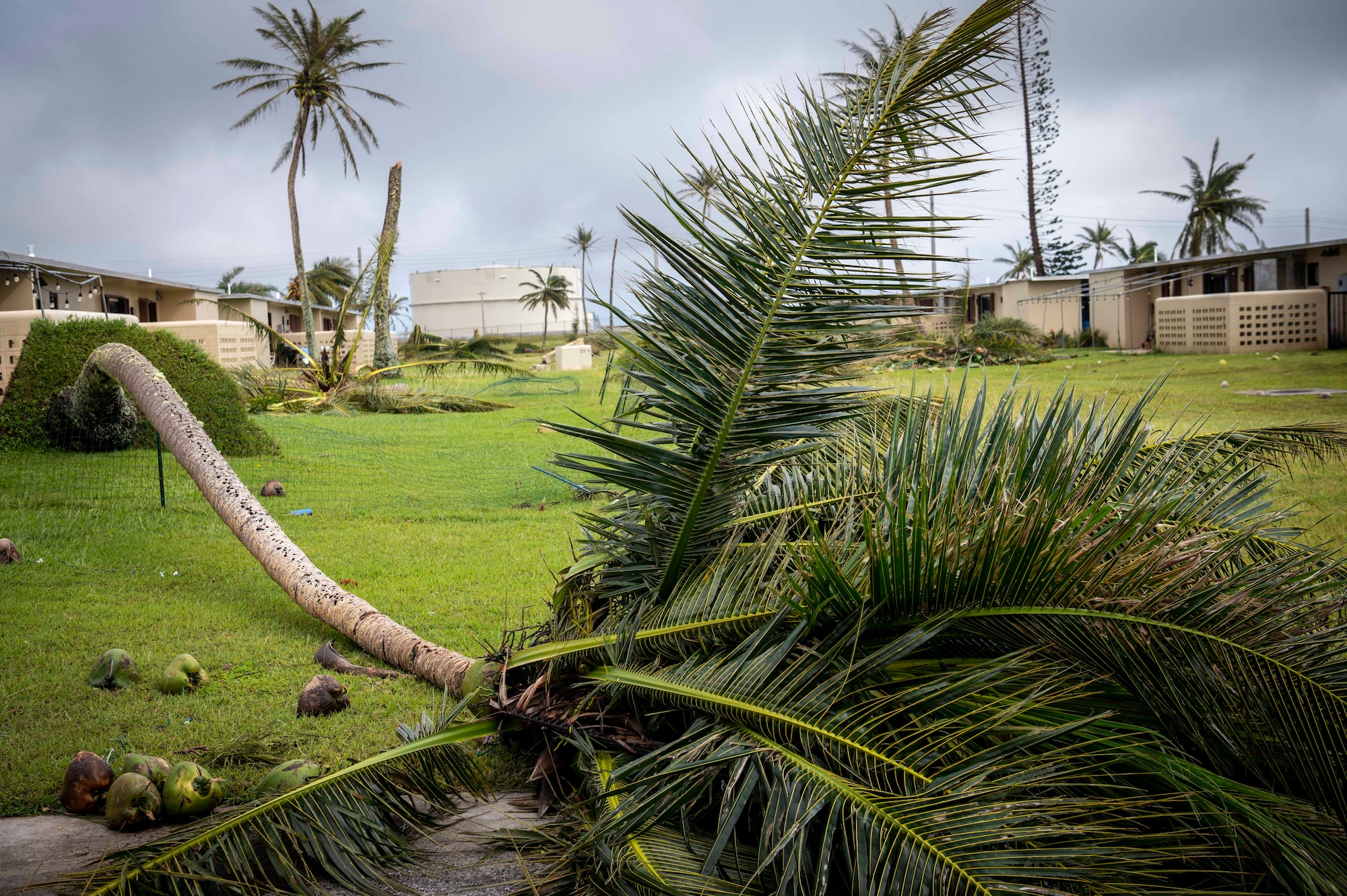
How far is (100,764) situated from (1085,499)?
309 centimetres

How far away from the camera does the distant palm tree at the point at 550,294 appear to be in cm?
5866

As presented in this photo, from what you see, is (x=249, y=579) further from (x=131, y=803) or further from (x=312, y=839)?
(x=312, y=839)

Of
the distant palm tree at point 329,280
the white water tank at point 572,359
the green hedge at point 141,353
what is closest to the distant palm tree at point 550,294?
the distant palm tree at point 329,280

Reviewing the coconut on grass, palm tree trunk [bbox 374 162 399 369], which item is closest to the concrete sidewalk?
the coconut on grass

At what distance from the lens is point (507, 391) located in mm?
18922

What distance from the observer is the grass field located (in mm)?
3344

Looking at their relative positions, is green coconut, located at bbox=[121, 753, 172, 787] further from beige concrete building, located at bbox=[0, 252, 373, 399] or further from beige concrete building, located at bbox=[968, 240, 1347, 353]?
beige concrete building, located at bbox=[968, 240, 1347, 353]

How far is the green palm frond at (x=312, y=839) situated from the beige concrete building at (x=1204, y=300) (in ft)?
74.8

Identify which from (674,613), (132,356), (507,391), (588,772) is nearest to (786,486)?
(674,613)

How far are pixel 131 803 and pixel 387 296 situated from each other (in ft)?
56.4

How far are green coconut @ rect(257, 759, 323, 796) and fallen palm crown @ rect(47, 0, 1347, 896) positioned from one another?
0.16 meters

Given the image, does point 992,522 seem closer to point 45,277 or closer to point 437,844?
point 437,844

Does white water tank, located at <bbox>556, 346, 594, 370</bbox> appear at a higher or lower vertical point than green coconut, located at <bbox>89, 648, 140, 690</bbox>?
higher

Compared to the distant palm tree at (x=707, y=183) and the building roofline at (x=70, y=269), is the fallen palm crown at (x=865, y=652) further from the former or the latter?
the building roofline at (x=70, y=269)
